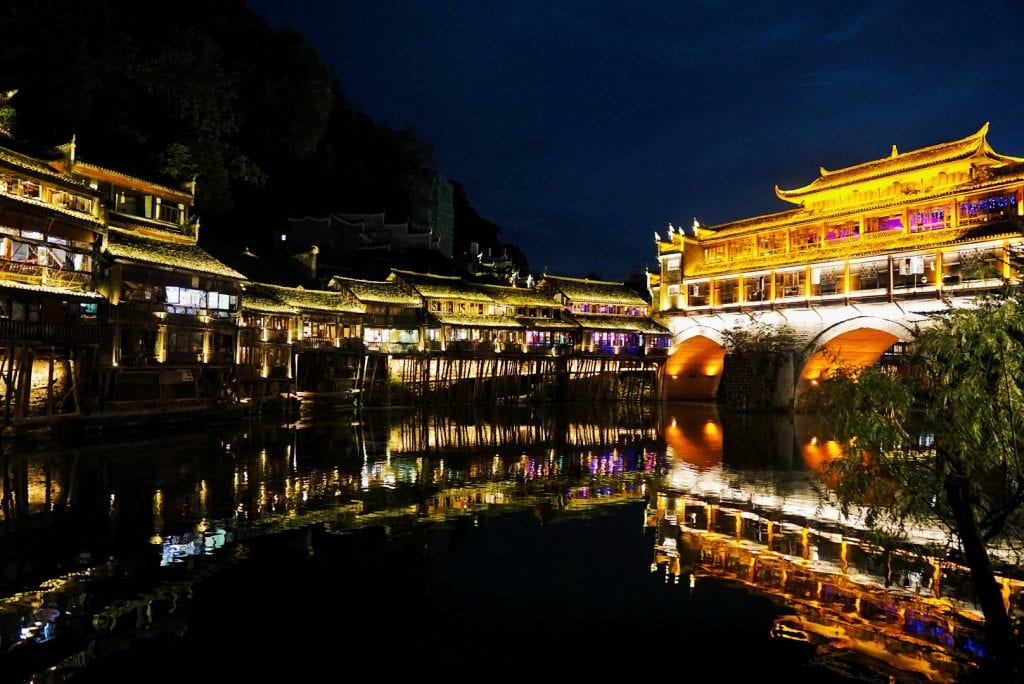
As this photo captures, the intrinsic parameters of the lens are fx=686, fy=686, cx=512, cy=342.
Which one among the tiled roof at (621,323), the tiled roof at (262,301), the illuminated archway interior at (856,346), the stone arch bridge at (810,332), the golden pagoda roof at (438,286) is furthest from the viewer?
the tiled roof at (621,323)

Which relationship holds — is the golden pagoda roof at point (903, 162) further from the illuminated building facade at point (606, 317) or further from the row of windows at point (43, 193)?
the row of windows at point (43, 193)

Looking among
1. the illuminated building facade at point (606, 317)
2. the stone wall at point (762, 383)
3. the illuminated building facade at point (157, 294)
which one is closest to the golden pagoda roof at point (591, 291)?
the illuminated building facade at point (606, 317)

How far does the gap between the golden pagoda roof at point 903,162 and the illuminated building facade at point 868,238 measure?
0.07m

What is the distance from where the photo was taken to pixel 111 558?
11812 mm

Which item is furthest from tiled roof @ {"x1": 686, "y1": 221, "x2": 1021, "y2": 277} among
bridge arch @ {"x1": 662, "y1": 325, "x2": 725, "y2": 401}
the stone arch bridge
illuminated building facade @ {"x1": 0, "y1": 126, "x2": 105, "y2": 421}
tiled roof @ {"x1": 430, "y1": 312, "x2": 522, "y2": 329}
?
illuminated building facade @ {"x1": 0, "y1": 126, "x2": 105, "y2": 421}

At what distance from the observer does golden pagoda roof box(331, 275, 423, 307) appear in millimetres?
45000

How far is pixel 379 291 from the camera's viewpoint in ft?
152

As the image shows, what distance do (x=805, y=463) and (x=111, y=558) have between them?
68.6 ft

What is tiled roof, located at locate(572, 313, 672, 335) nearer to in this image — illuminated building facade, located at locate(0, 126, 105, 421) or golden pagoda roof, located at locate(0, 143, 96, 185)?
illuminated building facade, located at locate(0, 126, 105, 421)

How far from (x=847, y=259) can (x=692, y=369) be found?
1732cm

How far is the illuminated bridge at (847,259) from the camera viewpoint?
126 ft

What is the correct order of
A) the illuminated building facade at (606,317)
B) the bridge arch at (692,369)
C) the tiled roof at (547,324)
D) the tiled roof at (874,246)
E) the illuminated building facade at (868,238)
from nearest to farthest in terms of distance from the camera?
the tiled roof at (874,246) < the illuminated building facade at (868,238) < the tiled roof at (547,324) < the illuminated building facade at (606,317) < the bridge arch at (692,369)

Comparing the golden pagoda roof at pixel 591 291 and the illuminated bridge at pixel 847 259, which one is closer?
the illuminated bridge at pixel 847 259

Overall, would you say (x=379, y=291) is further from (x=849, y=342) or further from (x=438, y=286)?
(x=849, y=342)
